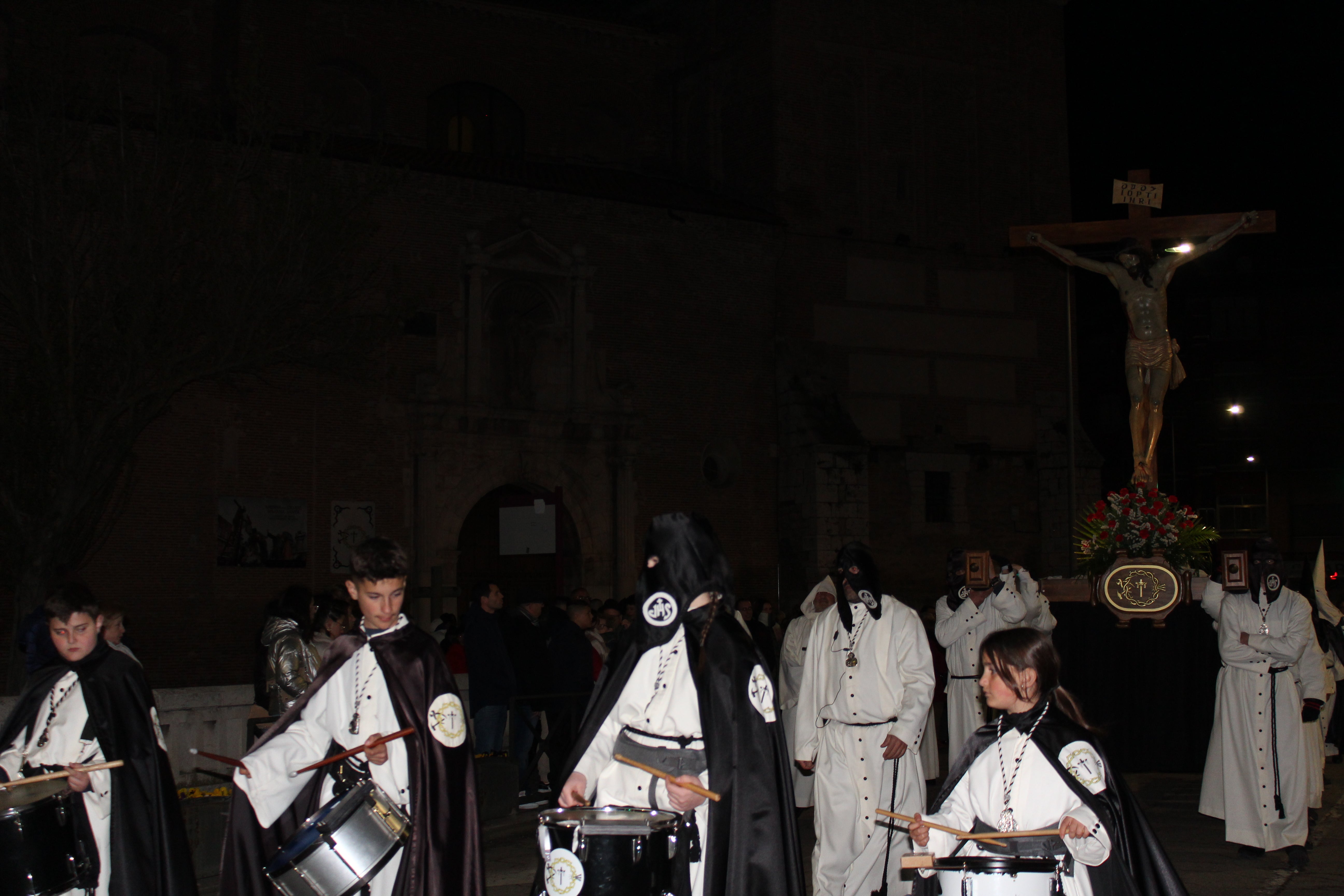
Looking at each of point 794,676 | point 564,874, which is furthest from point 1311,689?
point 564,874

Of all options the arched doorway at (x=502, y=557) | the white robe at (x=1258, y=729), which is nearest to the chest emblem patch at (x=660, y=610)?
the white robe at (x=1258, y=729)

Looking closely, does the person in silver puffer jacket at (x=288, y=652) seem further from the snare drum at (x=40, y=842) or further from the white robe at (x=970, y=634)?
the white robe at (x=970, y=634)

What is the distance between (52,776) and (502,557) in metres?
19.1

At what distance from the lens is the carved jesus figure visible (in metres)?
11.3

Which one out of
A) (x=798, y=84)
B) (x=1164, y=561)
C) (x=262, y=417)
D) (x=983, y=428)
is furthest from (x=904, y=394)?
(x=1164, y=561)

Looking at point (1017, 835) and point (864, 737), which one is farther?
point (864, 737)

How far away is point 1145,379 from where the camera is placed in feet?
37.4

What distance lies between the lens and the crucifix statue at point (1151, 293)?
1130 cm

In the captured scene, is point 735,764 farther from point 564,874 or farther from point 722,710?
point 564,874

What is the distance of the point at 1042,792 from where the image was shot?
179 inches

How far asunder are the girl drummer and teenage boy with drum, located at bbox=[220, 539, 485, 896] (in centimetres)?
174

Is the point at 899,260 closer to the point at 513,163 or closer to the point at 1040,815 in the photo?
the point at 513,163

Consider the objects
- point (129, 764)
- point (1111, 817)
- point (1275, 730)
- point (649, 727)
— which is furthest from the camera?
point (1275, 730)

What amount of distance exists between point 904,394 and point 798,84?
255 inches
